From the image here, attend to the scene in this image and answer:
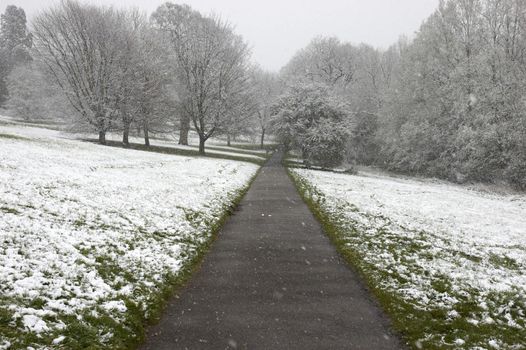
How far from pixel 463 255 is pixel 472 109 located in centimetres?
2868

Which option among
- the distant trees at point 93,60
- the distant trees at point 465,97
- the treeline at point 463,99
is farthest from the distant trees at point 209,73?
the distant trees at point 465,97

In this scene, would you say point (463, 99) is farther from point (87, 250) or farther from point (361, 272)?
point (87, 250)

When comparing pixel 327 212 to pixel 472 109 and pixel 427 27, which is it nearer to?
pixel 472 109

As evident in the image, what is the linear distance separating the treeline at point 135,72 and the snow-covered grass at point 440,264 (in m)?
26.7

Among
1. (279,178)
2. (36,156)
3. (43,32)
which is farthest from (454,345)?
(43,32)

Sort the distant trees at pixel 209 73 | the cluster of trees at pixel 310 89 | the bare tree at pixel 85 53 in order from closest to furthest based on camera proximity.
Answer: the cluster of trees at pixel 310 89
the bare tree at pixel 85 53
the distant trees at pixel 209 73

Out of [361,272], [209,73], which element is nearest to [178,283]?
[361,272]

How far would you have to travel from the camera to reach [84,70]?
3769 cm

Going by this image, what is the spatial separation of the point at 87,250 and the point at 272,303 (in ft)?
15.1

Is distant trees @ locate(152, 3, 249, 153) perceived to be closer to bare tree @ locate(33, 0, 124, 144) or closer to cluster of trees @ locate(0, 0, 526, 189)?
cluster of trees @ locate(0, 0, 526, 189)

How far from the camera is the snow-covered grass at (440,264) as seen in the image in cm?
697

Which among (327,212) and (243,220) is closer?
(243,220)

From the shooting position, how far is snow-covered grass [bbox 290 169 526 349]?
6.97 meters

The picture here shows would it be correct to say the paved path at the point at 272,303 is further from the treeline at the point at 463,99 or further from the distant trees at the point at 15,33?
the distant trees at the point at 15,33
